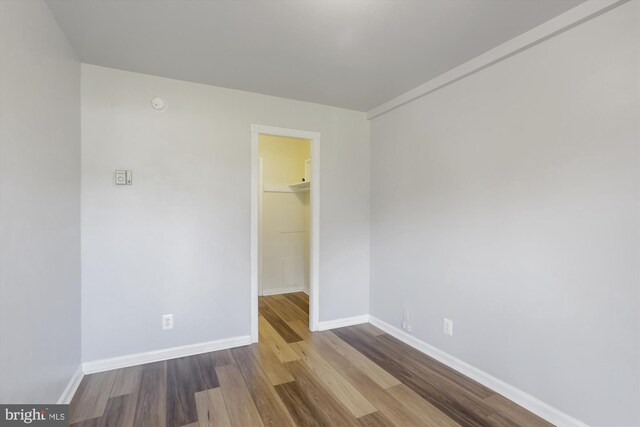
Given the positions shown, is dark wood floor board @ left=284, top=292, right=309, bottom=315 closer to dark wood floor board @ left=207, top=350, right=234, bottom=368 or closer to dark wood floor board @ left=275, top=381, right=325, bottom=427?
dark wood floor board @ left=207, top=350, right=234, bottom=368

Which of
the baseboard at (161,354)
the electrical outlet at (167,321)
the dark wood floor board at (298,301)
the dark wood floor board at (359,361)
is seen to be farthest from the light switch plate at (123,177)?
the dark wood floor board at (298,301)

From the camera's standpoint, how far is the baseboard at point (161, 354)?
2.36 m

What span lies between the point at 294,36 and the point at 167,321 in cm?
250

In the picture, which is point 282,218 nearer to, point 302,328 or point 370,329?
point 302,328

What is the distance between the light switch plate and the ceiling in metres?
0.85

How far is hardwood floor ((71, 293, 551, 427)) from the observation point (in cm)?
185

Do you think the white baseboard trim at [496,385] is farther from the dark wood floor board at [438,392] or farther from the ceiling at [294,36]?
the ceiling at [294,36]

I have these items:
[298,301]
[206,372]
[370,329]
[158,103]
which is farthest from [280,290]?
[158,103]

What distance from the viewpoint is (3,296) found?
1.23 metres

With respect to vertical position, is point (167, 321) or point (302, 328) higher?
point (167, 321)

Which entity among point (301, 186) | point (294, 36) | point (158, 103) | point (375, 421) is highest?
point (294, 36)

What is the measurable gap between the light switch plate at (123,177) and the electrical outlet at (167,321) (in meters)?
1.18

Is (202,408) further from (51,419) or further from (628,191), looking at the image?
(628,191)

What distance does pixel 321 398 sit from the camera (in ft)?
6.79
